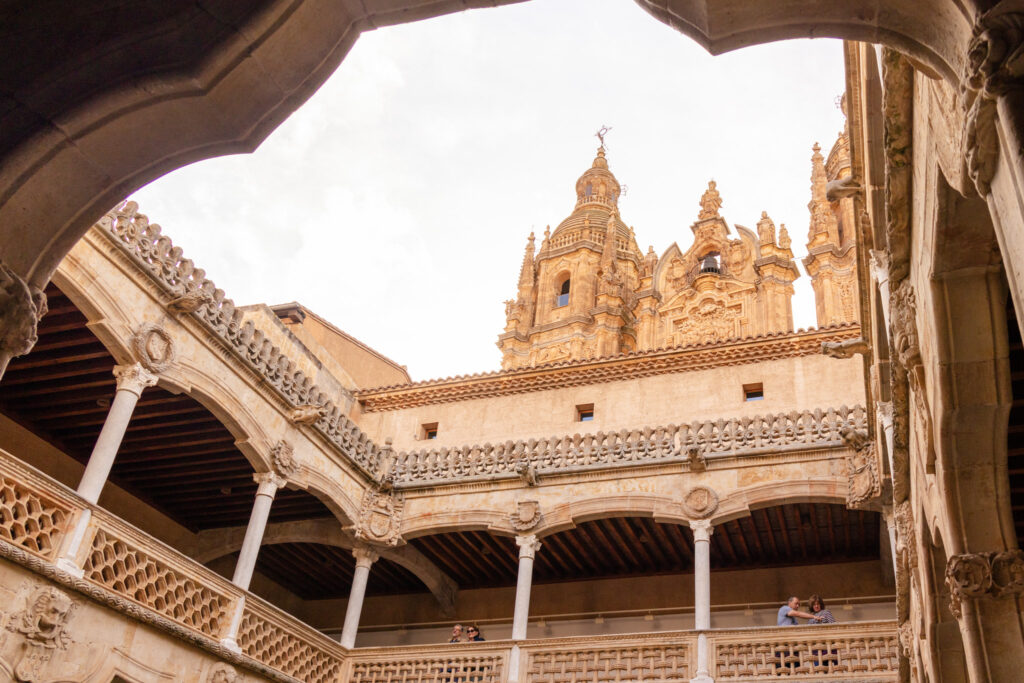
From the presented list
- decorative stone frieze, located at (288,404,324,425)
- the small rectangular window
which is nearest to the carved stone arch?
the small rectangular window

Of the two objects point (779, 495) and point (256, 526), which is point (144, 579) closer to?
point (256, 526)

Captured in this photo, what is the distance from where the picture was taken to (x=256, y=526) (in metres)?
13.7

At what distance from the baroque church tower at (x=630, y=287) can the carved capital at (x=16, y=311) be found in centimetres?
2377

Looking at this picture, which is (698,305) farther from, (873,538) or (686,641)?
(686,641)

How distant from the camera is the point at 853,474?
13.6 metres

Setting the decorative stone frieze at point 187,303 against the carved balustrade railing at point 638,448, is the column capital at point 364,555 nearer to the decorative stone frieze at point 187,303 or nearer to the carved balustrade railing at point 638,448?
the carved balustrade railing at point 638,448

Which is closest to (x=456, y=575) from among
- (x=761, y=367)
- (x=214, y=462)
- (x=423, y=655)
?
(x=423, y=655)

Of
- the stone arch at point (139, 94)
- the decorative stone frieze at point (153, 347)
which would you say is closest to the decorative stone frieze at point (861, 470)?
the decorative stone frieze at point (153, 347)

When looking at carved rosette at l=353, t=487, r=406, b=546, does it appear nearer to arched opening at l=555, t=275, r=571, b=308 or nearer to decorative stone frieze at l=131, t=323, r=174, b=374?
decorative stone frieze at l=131, t=323, r=174, b=374

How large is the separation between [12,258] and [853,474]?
12.6m

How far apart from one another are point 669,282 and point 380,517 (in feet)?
65.9

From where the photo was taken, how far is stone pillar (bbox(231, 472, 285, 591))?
526 inches

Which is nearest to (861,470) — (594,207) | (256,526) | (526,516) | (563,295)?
(526,516)

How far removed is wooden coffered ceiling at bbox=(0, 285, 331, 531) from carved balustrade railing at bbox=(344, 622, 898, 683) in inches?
137
